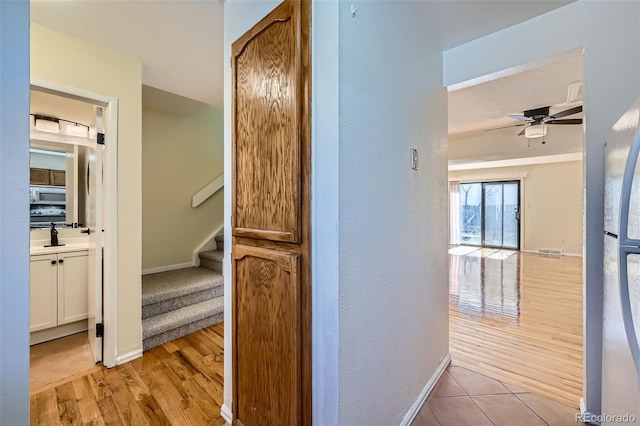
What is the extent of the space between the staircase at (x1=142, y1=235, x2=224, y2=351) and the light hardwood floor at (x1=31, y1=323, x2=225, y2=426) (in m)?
0.26

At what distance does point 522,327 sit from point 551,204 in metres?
5.81

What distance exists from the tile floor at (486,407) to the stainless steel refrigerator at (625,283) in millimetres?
502

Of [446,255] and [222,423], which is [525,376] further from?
[222,423]

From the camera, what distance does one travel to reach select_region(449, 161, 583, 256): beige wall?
679 centimetres

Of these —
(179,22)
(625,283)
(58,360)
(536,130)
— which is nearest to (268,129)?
(179,22)

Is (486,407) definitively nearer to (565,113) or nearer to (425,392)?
(425,392)

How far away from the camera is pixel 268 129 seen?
129cm

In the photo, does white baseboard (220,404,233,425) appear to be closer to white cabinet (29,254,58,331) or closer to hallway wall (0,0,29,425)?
hallway wall (0,0,29,425)

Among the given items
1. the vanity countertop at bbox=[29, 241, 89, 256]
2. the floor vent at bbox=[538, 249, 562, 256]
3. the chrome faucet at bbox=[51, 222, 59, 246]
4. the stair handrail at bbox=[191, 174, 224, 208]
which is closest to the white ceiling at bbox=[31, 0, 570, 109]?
the vanity countertop at bbox=[29, 241, 89, 256]

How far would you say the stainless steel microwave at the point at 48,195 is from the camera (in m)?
2.98

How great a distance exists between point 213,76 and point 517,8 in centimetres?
232

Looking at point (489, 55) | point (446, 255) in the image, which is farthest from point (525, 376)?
point (489, 55)

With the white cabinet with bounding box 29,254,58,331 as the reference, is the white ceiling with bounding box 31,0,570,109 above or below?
above

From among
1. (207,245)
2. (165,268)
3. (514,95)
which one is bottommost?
(165,268)
